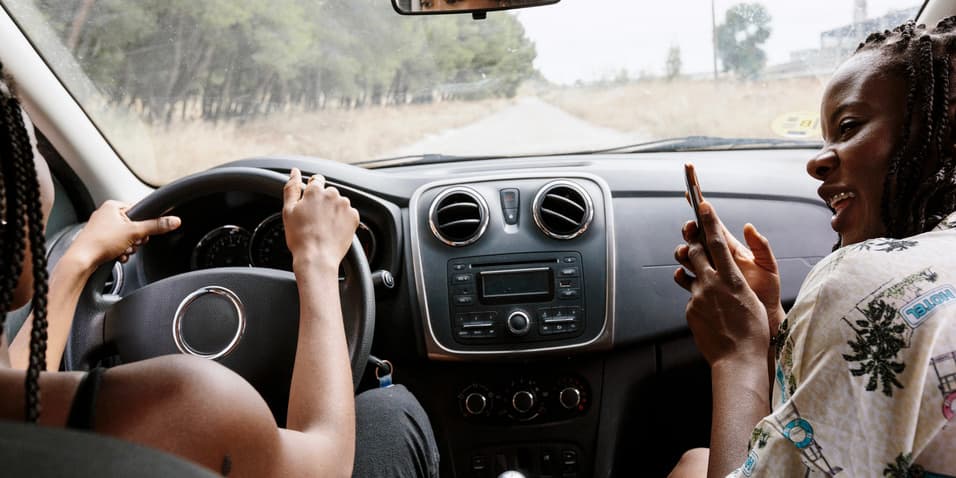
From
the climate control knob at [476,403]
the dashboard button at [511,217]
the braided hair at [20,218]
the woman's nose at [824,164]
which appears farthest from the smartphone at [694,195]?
the braided hair at [20,218]

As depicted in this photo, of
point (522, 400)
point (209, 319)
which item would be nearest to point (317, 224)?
point (209, 319)

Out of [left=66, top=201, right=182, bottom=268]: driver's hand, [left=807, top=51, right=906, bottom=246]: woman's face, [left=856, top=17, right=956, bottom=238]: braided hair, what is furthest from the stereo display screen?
[left=856, top=17, right=956, bottom=238]: braided hair

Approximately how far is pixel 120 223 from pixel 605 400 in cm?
147

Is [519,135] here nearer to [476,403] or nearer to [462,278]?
[462,278]

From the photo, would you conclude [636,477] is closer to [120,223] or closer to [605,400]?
[605,400]

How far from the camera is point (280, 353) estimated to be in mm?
2014

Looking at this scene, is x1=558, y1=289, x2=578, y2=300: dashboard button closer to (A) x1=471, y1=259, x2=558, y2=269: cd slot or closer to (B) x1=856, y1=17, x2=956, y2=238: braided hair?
(A) x1=471, y1=259, x2=558, y2=269: cd slot

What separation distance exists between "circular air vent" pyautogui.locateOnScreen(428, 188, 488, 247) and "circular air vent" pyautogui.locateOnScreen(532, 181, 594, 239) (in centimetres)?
16

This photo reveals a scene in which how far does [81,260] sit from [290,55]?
1308mm

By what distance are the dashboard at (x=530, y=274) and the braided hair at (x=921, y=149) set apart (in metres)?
1.15

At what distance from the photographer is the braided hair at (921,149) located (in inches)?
50.6

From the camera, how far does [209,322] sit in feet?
6.66

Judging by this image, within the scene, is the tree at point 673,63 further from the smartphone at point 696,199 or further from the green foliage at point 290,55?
the smartphone at point 696,199

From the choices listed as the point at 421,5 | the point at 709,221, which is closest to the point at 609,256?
the point at 709,221
